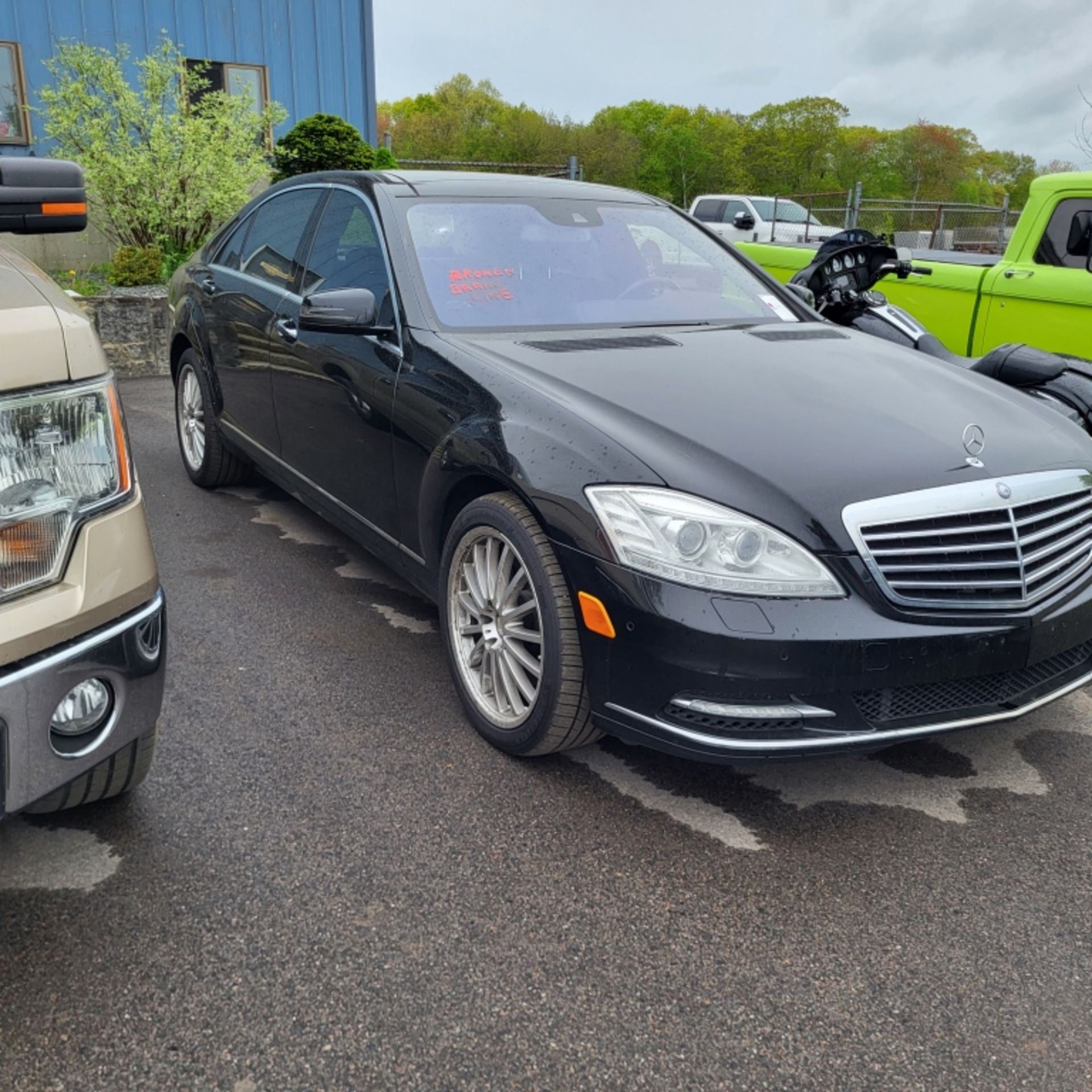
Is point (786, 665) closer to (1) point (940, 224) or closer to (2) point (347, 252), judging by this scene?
(2) point (347, 252)

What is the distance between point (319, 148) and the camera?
12500mm

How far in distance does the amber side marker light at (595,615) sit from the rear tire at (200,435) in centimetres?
304

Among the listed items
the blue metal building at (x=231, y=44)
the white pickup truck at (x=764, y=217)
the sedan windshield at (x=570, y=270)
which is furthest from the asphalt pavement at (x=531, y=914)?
the white pickup truck at (x=764, y=217)

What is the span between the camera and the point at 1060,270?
6094 millimetres

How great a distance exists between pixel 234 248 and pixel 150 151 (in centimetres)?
636

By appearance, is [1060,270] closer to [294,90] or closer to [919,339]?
[919,339]

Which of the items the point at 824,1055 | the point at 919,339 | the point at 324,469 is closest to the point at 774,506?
the point at 824,1055

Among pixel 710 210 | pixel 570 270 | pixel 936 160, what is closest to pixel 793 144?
pixel 936 160

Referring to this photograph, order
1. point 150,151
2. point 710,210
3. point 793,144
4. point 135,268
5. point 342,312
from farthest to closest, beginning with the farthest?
point 793,144 → point 710,210 → point 150,151 → point 135,268 → point 342,312

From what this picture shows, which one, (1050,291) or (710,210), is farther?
(710,210)

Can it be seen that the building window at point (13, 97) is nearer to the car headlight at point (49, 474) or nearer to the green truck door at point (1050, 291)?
the green truck door at point (1050, 291)

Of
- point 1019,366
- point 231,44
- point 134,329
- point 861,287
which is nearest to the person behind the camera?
point 1019,366

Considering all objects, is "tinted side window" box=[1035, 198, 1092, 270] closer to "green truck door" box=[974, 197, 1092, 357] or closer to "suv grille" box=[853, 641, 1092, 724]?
"green truck door" box=[974, 197, 1092, 357]

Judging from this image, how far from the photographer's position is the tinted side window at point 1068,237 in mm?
6012
